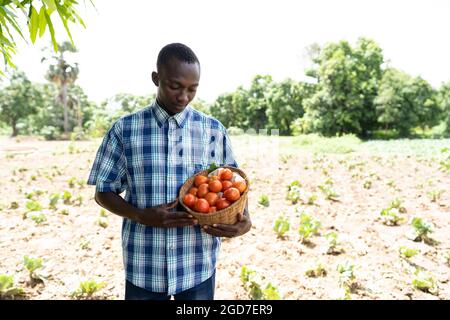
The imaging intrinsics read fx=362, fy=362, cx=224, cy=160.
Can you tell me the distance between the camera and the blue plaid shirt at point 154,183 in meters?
1.59

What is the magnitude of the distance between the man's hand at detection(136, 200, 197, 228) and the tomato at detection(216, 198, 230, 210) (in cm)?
16

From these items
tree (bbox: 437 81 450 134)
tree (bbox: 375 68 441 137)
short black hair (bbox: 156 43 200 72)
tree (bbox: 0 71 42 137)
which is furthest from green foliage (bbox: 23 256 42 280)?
tree (bbox: 0 71 42 137)

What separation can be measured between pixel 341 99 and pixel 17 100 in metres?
32.8

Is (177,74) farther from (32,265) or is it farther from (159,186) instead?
(32,265)

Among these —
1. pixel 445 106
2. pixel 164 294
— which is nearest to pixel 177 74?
pixel 164 294

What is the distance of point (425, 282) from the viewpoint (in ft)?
11.4

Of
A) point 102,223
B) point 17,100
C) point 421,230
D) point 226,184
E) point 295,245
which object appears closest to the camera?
point 226,184

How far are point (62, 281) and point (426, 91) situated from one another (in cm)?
3615

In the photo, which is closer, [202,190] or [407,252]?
[202,190]

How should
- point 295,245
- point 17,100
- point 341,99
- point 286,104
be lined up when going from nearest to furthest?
point 295,245
point 341,99
point 286,104
point 17,100

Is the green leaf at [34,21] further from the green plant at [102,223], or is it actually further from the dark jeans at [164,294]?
the green plant at [102,223]

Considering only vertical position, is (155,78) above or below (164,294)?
above
